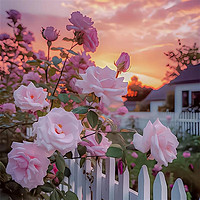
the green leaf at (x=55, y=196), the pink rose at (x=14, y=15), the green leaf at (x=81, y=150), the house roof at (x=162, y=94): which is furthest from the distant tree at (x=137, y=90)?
the green leaf at (x=55, y=196)

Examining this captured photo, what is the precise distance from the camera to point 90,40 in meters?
0.82

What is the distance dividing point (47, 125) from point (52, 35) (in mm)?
428

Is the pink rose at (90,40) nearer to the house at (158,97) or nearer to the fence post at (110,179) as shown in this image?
the fence post at (110,179)

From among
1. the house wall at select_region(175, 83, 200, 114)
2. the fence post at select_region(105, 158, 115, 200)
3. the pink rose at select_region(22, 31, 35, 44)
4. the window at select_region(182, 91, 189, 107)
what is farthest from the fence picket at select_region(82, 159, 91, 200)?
the window at select_region(182, 91, 189, 107)

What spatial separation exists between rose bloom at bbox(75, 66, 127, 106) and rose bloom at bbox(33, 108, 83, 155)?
9cm

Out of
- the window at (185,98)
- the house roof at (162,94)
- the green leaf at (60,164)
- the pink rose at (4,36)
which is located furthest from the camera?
the window at (185,98)

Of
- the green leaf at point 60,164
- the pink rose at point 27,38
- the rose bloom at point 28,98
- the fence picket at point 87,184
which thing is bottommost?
the fence picket at point 87,184

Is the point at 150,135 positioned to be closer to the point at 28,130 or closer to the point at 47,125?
the point at 47,125

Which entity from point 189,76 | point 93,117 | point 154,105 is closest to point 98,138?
point 93,117

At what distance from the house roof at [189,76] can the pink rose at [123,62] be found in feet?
16.9

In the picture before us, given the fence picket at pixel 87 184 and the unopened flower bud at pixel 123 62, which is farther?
the fence picket at pixel 87 184

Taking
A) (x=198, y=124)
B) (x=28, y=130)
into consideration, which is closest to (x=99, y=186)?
(x=28, y=130)

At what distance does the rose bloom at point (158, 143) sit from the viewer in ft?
1.83

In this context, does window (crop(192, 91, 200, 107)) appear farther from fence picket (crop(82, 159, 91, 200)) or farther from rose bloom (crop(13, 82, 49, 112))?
rose bloom (crop(13, 82, 49, 112))
